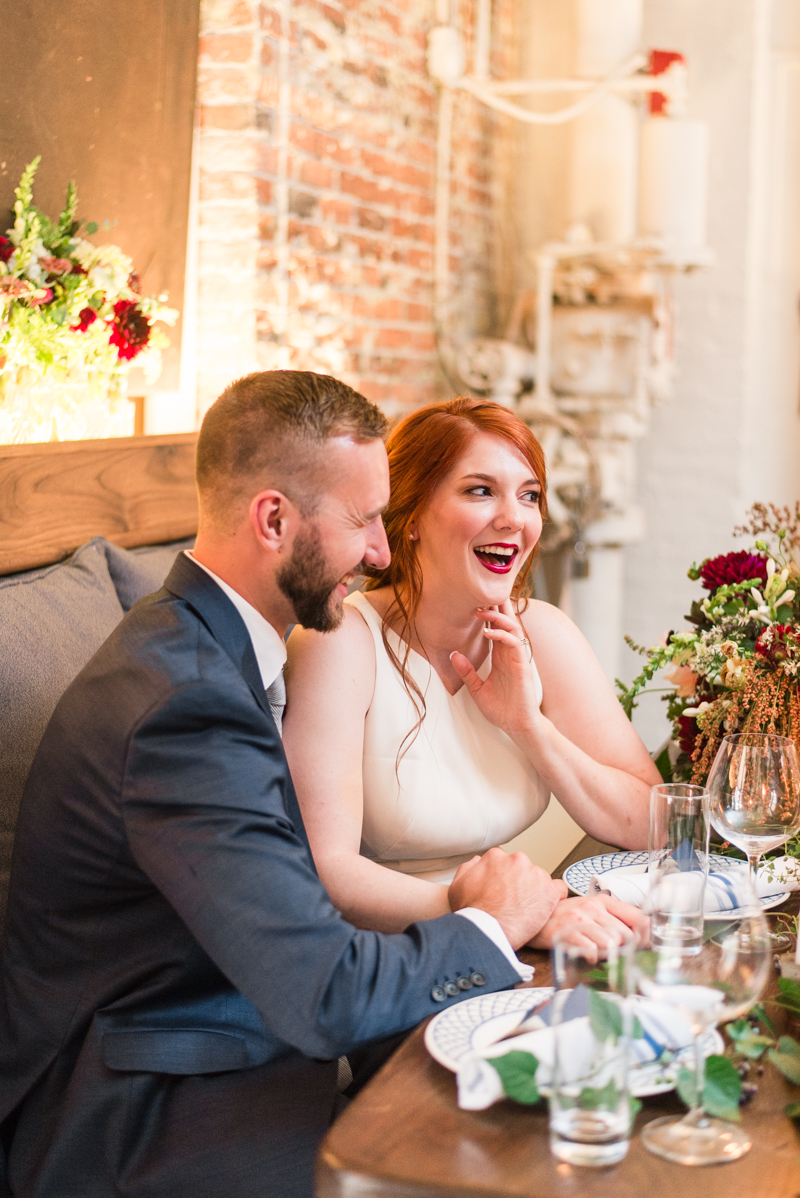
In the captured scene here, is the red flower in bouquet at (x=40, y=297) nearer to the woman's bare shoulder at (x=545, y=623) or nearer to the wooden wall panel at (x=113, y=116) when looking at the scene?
the wooden wall panel at (x=113, y=116)

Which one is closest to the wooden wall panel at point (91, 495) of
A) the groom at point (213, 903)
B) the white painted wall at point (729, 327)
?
the groom at point (213, 903)

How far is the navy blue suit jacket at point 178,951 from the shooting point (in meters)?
1.00

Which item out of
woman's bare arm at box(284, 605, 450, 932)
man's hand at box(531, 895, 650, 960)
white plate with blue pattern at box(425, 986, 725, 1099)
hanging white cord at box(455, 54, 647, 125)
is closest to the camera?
white plate with blue pattern at box(425, 986, 725, 1099)

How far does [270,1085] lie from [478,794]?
1.86 ft

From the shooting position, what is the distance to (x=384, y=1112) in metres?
0.86

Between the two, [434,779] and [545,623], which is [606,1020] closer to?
[434,779]

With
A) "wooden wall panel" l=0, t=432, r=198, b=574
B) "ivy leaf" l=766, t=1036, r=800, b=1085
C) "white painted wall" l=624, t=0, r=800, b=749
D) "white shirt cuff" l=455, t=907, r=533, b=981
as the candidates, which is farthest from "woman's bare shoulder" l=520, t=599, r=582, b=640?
"white painted wall" l=624, t=0, r=800, b=749

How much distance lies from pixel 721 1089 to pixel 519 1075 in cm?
15

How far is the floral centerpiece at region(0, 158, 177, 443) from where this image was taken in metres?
1.87

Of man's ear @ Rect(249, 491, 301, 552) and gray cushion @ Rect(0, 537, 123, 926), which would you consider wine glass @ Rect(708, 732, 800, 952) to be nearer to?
man's ear @ Rect(249, 491, 301, 552)

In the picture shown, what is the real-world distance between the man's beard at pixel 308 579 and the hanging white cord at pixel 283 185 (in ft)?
5.22

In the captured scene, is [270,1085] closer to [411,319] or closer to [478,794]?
[478,794]

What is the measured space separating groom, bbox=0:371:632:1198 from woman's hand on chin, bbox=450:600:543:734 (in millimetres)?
380

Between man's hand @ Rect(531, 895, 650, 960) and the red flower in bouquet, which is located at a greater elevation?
the red flower in bouquet
